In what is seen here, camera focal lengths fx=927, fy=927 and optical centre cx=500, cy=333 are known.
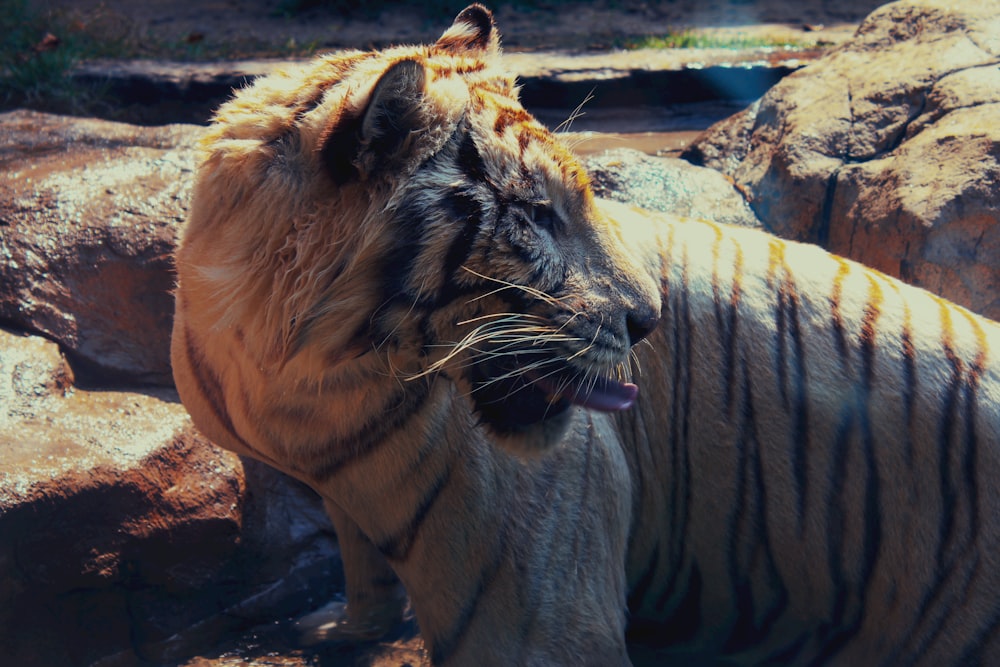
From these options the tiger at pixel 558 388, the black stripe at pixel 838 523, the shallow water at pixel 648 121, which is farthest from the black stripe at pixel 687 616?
the shallow water at pixel 648 121

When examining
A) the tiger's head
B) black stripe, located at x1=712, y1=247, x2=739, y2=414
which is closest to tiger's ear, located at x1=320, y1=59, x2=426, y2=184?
the tiger's head

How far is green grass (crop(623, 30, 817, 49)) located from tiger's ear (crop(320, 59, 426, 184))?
5403 mm

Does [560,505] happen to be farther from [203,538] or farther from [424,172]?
[203,538]

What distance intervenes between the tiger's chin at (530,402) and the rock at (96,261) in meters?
1.58

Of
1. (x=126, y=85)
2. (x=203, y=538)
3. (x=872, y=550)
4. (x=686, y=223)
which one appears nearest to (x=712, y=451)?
(x=872, y=550)

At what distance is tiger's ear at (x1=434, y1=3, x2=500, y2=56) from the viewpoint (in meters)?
1.92

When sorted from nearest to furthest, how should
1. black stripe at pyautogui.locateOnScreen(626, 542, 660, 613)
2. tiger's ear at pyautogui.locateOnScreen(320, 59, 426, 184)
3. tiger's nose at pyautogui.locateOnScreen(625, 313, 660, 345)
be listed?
tiger's ear at pyautogui.locateOnScreen(320, 59, 426, 184) < tiger's nose at pyautogui.locateOnScreen(625, 313, 660, 345) < black stripe at pyautogui.locateOnScreen(626, 542, 660, 613)

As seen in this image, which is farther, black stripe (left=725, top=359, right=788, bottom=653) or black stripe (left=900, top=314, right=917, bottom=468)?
black stripe (left=725, top=359, right=788, bottom=653)

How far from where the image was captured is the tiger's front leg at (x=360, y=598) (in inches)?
95.3

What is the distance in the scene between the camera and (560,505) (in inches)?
73.4

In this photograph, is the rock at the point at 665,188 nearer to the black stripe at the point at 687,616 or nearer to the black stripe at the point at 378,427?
the black stripe at the point at 687,616

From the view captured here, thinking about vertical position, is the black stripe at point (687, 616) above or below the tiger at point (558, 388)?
below

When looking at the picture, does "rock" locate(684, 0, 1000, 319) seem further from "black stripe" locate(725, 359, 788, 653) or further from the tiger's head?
the tiger's head

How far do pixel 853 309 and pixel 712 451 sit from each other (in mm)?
437
